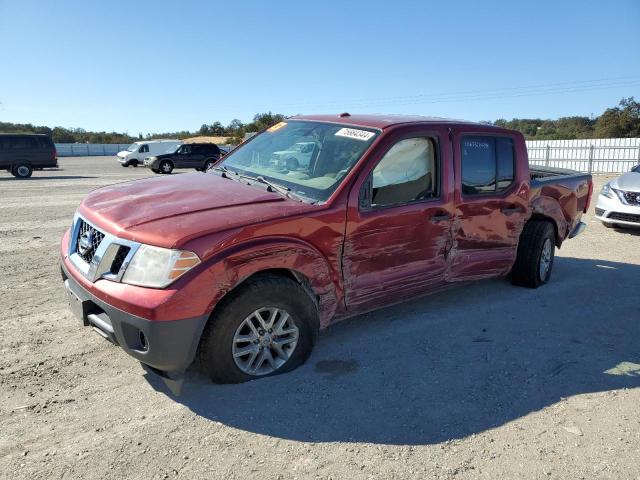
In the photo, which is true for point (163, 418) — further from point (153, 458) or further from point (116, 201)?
point (116, 201)

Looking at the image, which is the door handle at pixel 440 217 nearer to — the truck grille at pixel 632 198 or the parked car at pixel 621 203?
the parked car at pixel 621 203

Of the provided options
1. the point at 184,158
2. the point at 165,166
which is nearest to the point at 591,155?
the point at 184,158

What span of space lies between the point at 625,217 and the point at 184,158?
24.0 m

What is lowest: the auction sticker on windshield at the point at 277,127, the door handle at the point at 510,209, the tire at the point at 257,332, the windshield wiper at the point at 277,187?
the tire at the point at 257,332

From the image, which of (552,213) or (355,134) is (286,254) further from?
(552,213)

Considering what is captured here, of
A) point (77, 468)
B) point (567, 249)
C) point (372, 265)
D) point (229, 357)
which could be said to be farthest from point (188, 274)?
point (567, 249)

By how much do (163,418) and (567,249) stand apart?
6.92m

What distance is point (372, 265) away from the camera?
389 cm

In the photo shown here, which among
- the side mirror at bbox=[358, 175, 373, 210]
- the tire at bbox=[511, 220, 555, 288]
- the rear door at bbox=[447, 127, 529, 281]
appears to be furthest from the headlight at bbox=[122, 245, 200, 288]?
the tire at bbox=[511, 220, 555, 288]

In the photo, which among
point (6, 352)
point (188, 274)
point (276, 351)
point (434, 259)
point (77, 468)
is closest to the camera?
point (77, 468)

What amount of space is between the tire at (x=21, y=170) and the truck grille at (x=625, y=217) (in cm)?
→ 2177

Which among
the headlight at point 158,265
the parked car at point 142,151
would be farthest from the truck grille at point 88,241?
the parked car at point 142,151

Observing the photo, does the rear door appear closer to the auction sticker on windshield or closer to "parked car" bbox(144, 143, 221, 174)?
the auction sticker on windshield

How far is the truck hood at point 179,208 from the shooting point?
305 cm
